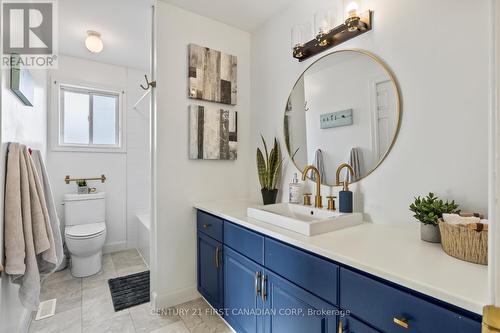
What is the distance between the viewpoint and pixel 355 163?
149cm

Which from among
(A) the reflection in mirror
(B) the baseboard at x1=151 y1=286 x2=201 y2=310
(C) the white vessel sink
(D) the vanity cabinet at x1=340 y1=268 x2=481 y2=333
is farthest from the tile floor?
(A) the reflection in mirror

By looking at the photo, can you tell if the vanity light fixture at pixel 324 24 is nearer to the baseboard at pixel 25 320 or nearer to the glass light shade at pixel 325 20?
the glass light shade at pixel 325 20

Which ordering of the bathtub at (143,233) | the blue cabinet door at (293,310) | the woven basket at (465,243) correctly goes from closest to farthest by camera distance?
1. the woven basket at (465,243)
2. the blue cabinet door at (293,310)
3. the bathtub at (143,233)

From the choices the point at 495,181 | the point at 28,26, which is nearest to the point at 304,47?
the point at 495,181

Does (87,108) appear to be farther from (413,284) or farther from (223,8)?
(413,284)

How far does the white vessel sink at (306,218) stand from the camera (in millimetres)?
1176

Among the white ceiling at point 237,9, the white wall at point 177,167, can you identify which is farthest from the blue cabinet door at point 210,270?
the white ceiling at point 237,9

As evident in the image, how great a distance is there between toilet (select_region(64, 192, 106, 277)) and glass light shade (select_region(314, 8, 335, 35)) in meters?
2.78

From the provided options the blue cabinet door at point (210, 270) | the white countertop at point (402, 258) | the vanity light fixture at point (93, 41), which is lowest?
the blue cabinet door at point (210, 270)

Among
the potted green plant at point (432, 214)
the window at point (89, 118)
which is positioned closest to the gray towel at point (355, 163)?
the potted green plant at point (432, 214)

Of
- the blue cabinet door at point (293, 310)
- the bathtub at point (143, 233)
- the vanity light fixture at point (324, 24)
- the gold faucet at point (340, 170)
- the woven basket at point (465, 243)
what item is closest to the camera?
the woven basket at point (465, 243)

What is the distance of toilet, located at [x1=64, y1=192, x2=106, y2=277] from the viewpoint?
244cm

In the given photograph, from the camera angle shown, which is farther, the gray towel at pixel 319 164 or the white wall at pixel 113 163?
the white wall at pixel 113 163

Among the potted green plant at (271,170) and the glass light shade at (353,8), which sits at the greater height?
the glass light shade at (353,8)
